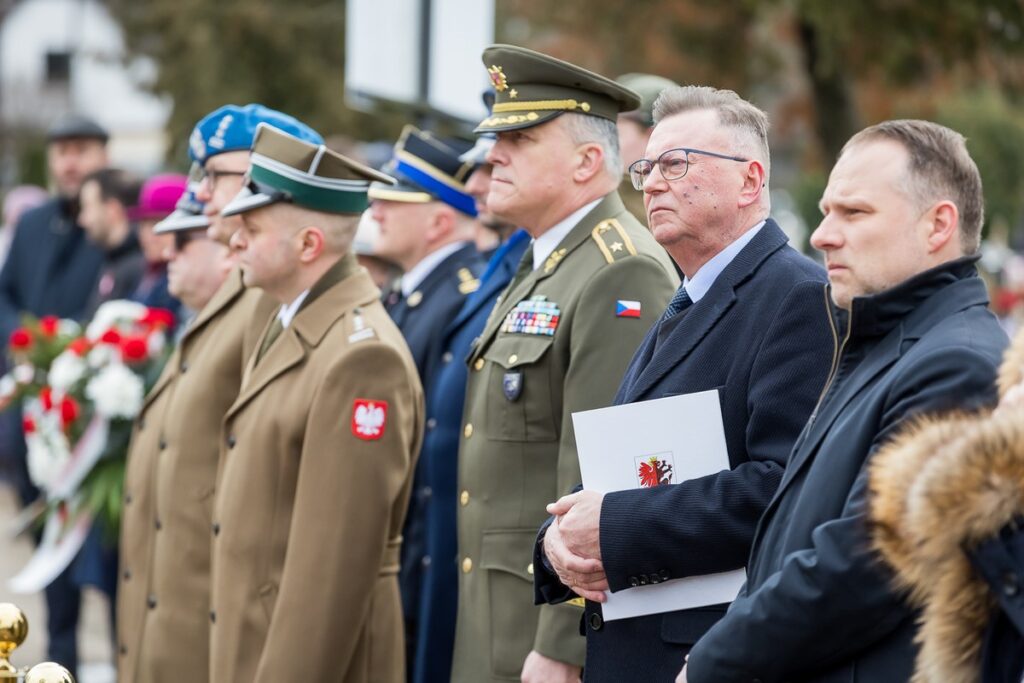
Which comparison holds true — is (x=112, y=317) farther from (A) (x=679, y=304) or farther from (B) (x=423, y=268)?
(A) (x=679, y=304)

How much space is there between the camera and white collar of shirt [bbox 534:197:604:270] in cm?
464

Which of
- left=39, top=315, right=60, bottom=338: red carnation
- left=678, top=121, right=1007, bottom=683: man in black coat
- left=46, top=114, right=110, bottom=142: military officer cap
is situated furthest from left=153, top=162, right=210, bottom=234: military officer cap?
left=46, top=114, right=110, bottom=142: military officer cap

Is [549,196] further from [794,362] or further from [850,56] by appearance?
[850,56]

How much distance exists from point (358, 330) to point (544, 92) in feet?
2.95

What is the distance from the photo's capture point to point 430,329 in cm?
602

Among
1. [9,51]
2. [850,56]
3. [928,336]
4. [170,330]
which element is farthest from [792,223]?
[9,51]

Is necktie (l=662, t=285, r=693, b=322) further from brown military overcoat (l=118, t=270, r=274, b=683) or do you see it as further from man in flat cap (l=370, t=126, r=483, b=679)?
man in flat cap (l=370, t=126, r=483, b=679)

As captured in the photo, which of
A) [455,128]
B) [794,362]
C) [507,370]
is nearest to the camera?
[794,362]

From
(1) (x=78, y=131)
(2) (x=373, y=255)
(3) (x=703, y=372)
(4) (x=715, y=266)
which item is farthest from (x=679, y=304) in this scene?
(1) (x=78, y=131)

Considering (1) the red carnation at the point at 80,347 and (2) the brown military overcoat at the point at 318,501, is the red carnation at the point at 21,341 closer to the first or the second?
(1) the red carnation at the point at 80,347

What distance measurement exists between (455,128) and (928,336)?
22.3 ft

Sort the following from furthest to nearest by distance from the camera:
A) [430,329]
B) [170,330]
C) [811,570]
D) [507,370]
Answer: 1. [170,330]
2. [430,329]
3. [507,370]
4. [811,570]

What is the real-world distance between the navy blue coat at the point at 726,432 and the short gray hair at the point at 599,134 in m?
0.84

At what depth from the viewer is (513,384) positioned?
4453 millimetres
